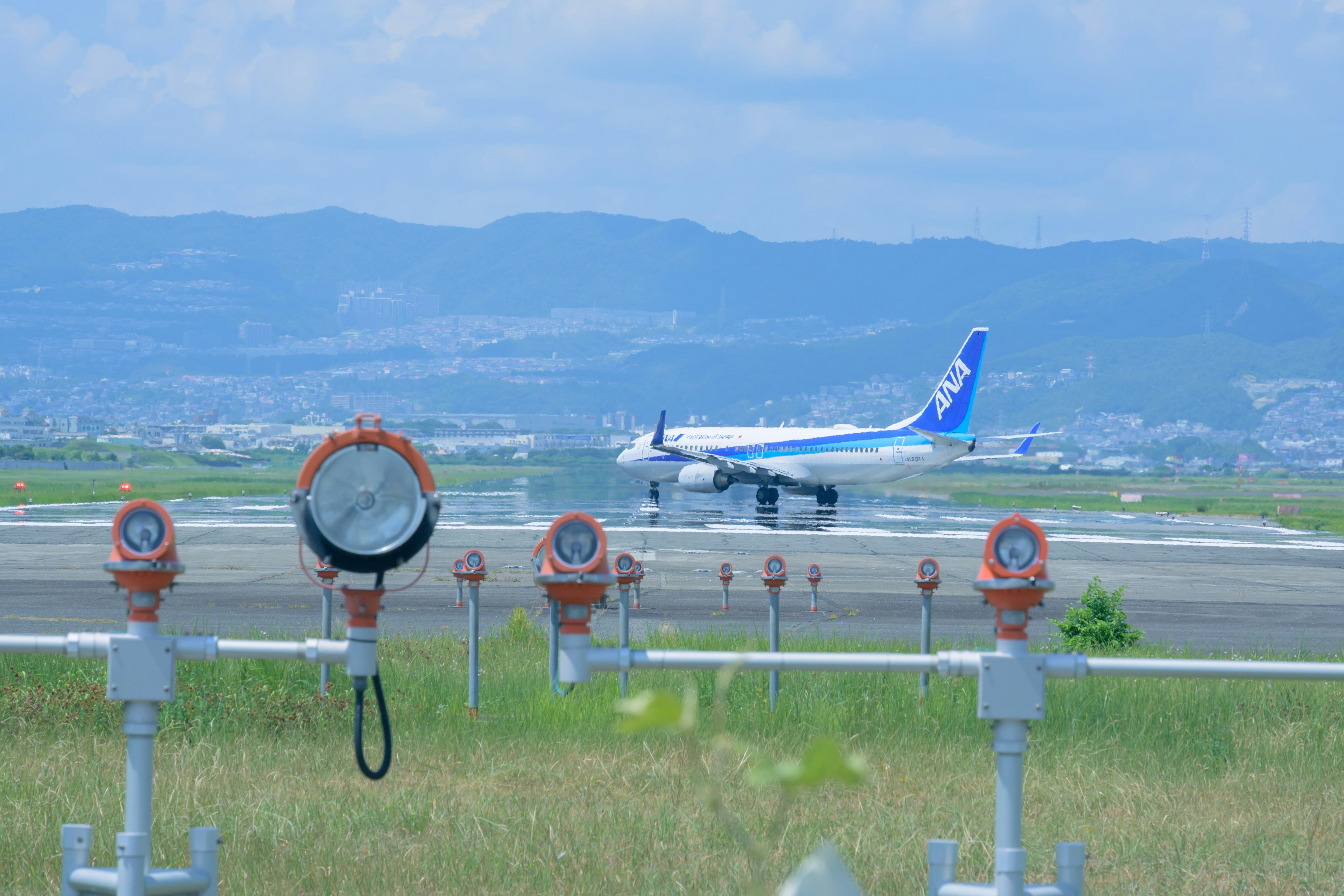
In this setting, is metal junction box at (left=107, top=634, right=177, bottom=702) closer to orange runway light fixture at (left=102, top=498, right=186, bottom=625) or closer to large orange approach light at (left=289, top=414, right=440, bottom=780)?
orange runway light fixture at (left=102, top=498, right=186, bottom=625)

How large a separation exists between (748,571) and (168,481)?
69.1 m

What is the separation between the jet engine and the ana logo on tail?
9.63m

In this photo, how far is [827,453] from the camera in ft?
183

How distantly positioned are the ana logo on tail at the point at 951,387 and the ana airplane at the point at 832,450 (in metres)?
0.03

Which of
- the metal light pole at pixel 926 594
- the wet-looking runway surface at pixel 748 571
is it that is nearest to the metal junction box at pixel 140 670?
the wet-looking runway surface at pixel 748 571

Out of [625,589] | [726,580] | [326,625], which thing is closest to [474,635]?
[326,625]

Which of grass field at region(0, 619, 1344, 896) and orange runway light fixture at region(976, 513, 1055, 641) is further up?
orange runway light fixture at region(976, 513, 1055, 641)

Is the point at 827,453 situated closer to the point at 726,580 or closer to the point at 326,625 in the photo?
the point at 726,580

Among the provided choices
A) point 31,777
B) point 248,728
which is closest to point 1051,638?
point 248,728

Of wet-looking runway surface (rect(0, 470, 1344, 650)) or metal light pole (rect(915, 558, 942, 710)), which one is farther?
wet-looking runway surface (rect(0, 470, 1344, 650))

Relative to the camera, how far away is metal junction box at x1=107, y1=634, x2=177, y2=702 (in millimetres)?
4441

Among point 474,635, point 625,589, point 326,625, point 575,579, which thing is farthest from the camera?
point 326,625

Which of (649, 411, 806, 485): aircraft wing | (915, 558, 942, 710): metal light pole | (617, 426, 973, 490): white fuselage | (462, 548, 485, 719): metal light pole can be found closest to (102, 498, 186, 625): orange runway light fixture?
(462, 548, 485, 719): metal light pole

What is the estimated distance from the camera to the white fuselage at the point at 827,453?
54.9 meters
